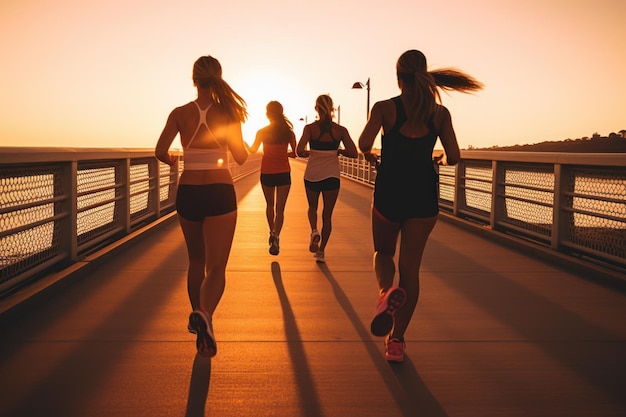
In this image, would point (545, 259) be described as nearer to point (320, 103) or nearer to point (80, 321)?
point (320, 103)

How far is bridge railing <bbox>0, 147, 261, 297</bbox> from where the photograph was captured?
18.2ft

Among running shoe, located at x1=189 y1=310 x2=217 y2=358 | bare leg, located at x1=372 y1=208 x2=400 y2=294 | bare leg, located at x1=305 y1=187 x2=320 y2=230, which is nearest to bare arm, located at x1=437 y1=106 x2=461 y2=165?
bare leg, located at x1=372 y1=208 x2=400 y2=294

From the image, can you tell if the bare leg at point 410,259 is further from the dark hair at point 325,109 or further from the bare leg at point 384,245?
the dark hair at point 325,109

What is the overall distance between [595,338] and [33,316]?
426 cm

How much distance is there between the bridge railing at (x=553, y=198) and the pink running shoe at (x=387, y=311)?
3.91 meters

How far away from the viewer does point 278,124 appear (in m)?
7.99

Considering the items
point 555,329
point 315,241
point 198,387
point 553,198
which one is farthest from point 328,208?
point 198,387

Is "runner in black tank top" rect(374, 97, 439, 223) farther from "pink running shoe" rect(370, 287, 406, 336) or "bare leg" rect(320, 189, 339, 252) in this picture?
"bare leg" rect(320, 189, 339, 252)

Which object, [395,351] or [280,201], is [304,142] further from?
[395,351]

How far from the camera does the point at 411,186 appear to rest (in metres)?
3.95

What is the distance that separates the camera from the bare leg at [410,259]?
4.00m

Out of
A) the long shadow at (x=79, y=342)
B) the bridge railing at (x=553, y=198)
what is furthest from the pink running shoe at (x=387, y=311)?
the bridge railing at (x=553, y=198)

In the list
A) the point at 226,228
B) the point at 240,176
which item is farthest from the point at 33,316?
the point at 240,176

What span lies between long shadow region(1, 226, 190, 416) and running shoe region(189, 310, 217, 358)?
365mm
